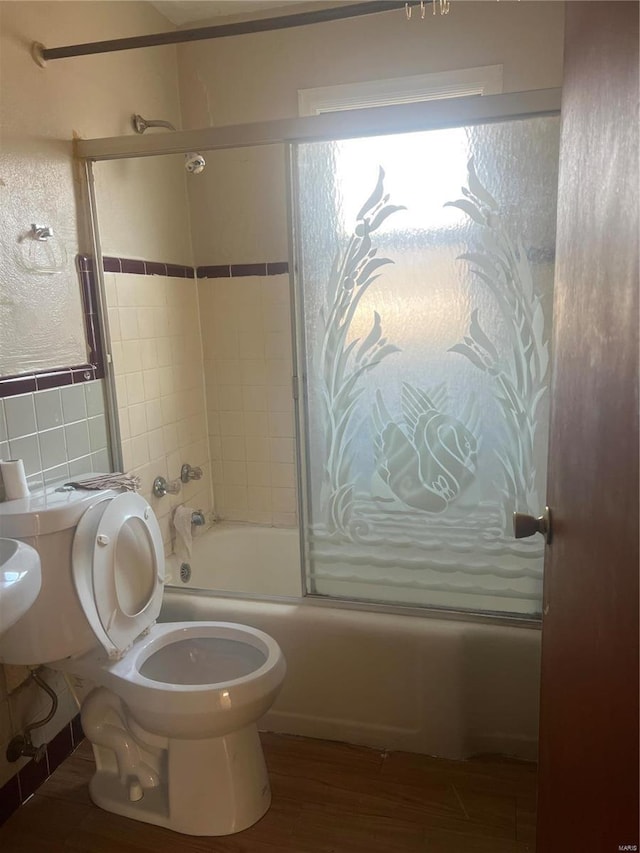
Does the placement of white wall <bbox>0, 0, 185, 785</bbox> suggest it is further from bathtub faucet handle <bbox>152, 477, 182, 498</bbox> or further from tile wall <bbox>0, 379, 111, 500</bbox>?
bathtub faucet handle <bbox>152, 477, 182, 498</bbox>

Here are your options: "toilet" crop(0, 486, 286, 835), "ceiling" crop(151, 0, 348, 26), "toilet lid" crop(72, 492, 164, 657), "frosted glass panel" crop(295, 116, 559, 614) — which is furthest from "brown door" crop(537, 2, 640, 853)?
"ceiling" crop(151, 0, 348, 26)

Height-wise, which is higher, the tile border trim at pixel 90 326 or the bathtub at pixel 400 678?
the tile border trim at pixel 90 326

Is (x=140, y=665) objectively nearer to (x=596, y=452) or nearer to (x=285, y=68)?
(x=596, y=452)

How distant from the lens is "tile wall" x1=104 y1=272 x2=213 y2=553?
2211mm

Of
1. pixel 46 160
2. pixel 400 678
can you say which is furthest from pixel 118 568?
pixel 46 160

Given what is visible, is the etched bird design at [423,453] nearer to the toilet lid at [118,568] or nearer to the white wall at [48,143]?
the toilet lid at [118,568]

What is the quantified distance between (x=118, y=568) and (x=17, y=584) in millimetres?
595

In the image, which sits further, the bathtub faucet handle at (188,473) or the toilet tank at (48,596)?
the bathtub faucet handle at (188,473)

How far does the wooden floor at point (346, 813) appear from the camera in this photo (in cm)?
158

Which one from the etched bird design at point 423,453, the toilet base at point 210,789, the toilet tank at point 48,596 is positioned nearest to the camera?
the toilet tank at point 48,596

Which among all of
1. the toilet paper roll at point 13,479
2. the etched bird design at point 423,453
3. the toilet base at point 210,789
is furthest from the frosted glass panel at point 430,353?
the toilet paper roll at point 13,479

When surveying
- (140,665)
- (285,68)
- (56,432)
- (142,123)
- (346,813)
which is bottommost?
(346,813)

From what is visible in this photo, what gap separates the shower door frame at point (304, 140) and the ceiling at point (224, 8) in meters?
0.81

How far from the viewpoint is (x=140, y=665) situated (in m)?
1.67
